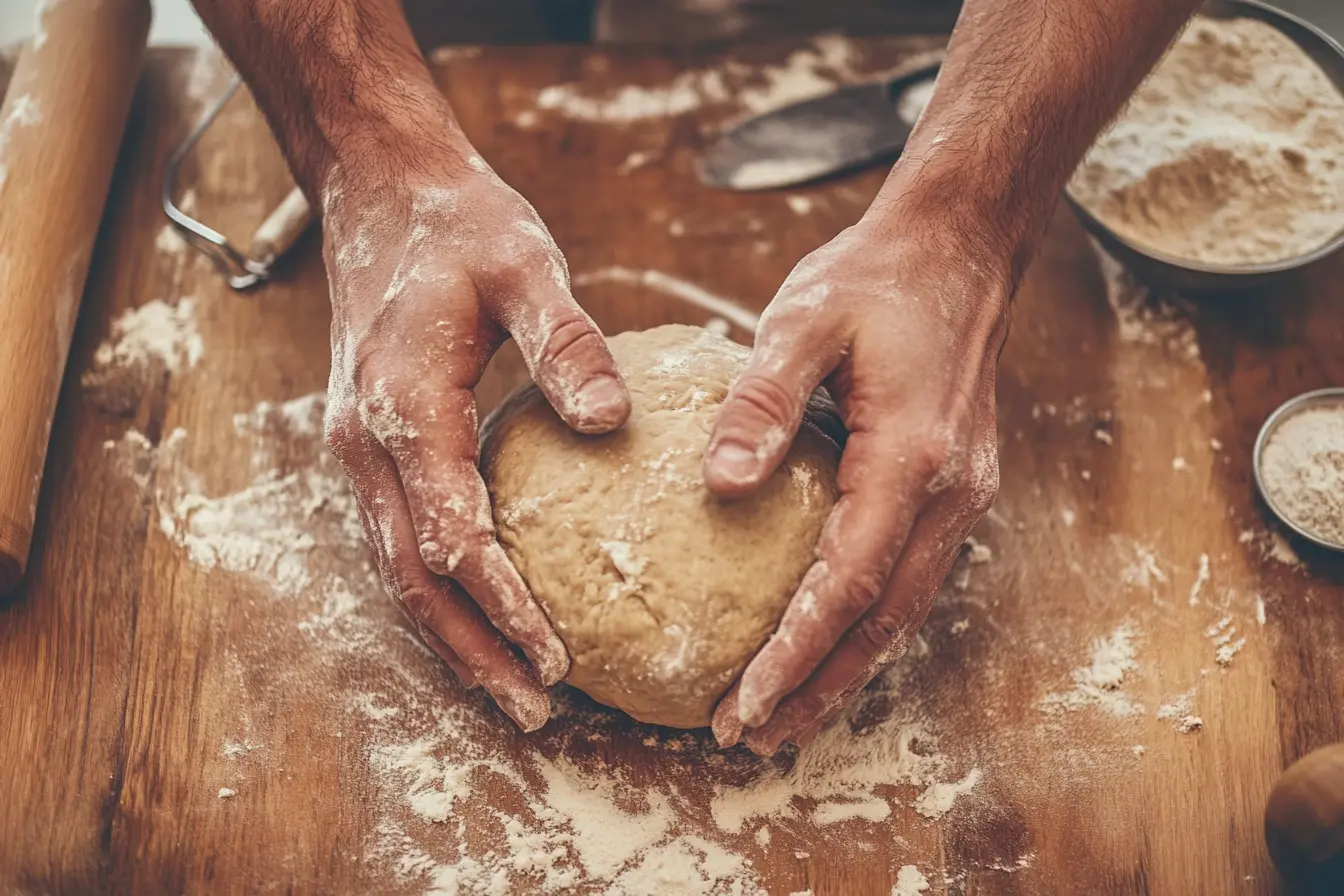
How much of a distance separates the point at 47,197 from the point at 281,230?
1.39ft

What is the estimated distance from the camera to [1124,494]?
193cm

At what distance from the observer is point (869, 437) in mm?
1452

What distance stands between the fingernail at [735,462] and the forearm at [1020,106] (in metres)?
0.50

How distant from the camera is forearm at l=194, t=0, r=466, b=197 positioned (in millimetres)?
1709

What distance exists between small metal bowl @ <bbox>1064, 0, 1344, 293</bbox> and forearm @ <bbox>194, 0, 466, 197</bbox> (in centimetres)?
127

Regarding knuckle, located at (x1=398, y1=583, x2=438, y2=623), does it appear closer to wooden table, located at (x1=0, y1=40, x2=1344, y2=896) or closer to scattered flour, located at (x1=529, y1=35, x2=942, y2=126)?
wooden table, located at (x1=0, y1=40, x2=1344, y2=896)

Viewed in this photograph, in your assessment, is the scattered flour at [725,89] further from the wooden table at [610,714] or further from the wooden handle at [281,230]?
the wooden handle at [281,230]

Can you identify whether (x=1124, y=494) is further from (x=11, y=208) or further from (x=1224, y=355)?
(x=11, y=208)

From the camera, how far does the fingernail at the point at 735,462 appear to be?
1386mm

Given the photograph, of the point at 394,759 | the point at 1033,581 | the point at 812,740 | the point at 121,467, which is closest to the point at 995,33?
the point at 1033,581

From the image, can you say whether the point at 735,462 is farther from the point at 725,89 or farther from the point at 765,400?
the point at 725,89

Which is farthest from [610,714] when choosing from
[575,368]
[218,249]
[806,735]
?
[218,249]

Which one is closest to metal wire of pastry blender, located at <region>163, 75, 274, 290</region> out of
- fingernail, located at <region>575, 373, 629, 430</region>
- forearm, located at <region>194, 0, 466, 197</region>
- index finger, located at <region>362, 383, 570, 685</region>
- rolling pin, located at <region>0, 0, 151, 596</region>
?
rolling pin, located at <region>0, 0, 151, 596</region>

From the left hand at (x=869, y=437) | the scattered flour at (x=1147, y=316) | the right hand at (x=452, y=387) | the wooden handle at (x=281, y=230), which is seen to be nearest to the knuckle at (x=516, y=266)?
the right hand at (x=452, y=387)
